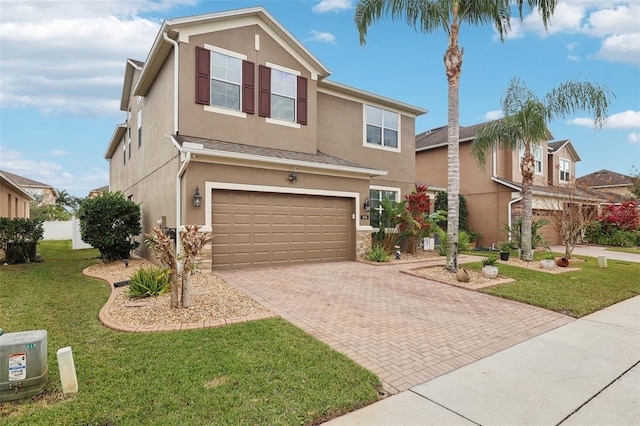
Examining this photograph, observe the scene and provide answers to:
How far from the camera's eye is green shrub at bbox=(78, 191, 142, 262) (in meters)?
10.9

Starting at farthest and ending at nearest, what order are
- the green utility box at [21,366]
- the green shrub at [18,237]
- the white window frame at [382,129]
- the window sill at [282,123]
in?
the white window frame at [382,129] → the window sill at [282,123] → the green shrub at [18,237] → the green utility box at [21,366]

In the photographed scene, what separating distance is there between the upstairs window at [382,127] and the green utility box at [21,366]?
1322cm

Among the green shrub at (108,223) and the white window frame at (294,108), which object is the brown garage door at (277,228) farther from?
the green shrub at (108,223)

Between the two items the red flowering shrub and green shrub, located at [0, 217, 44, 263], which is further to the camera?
the red flowering shrub

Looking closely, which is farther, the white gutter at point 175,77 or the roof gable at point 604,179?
the roof gable at point 604,179

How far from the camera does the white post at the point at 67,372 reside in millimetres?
3111

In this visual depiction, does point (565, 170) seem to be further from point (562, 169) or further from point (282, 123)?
point (282, 123)

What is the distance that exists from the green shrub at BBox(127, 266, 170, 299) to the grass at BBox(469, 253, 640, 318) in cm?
722

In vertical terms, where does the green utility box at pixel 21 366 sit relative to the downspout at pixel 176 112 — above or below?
below

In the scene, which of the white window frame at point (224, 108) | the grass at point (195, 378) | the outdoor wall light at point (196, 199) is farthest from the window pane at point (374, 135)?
the grass at point (195, 378)

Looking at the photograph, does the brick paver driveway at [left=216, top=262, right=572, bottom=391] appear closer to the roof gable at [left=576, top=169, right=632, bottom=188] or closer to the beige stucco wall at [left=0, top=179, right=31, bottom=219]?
the beige stucco wall at [left=0, top=179, right=31, bottom=219]

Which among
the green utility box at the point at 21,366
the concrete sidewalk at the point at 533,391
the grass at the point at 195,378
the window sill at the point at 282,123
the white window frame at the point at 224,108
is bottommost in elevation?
the concrete sidewalk at the point at 533,391

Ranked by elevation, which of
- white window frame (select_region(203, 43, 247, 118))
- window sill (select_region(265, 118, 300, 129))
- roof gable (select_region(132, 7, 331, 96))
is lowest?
window sill (select_region(265, 118, 300, 129))

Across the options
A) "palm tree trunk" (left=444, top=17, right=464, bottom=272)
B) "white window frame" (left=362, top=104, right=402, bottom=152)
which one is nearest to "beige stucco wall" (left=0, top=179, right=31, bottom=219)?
"white window frame" (left=362, top=104, right=402, bottom=152)
